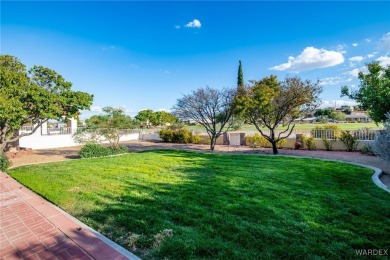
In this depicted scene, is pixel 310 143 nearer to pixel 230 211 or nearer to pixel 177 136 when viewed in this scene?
pixel 177 136

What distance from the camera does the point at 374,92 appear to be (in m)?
9.10

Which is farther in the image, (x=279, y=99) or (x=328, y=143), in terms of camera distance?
(x=328, y=143)

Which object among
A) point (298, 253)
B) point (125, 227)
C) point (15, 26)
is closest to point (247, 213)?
point (298, 253)

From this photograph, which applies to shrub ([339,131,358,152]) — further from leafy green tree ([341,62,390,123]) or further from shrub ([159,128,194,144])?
shrub ([159,128,194,144])

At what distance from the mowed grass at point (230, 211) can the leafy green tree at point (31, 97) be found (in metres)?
4.54

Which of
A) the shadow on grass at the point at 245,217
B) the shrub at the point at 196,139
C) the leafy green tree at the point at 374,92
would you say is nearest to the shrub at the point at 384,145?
the shadow on grass at the point at 245,217

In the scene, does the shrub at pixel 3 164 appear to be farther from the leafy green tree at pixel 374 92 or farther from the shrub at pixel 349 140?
the shrub at pixel 349 140

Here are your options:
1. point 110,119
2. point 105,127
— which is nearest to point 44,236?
point 105,127

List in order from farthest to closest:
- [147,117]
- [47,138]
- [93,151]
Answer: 1. [147,117]
2. [47,138]
3. [93,151]

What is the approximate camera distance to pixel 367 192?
501cm

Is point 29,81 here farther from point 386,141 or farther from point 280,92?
point 386,141

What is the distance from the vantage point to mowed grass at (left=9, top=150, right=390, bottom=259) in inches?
111

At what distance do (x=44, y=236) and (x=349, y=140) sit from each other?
50.6ft

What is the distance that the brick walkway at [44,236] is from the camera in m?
2.82
